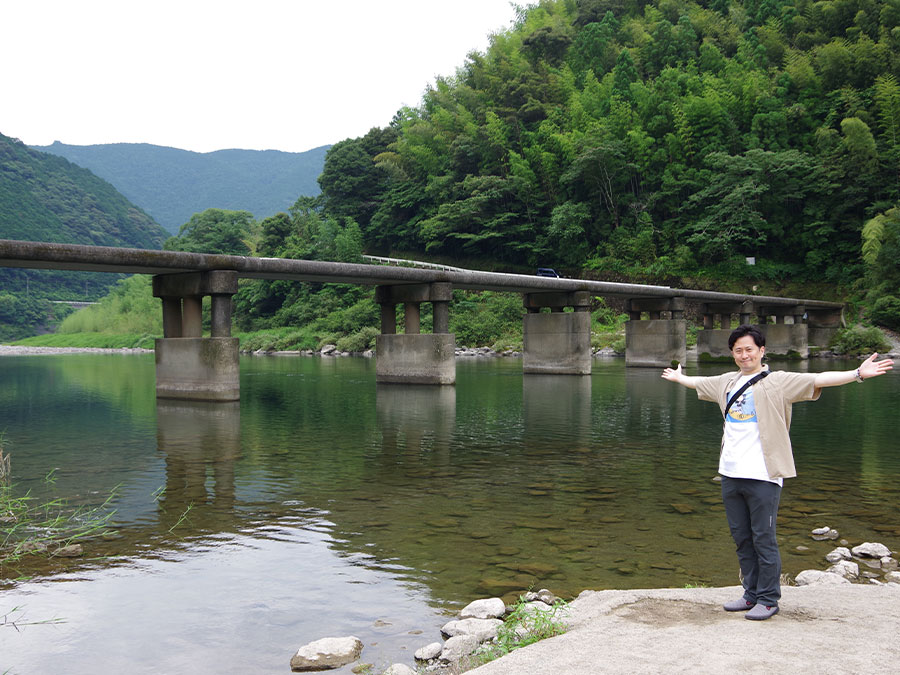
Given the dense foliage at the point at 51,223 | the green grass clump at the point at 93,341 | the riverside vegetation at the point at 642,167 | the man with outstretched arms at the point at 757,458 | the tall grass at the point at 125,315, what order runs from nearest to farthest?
the man with outstretched arms at the point at 757,458, the riverside vegetation at the point at 642,167, the green grass clump at the point at 93,341, the tall grass at the point at 125,315, the dense foliage at the point at 51,223

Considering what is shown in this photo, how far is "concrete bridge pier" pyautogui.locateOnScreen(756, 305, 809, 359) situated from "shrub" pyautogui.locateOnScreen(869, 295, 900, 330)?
14.4 ft

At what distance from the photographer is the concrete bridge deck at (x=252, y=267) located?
1947 cm

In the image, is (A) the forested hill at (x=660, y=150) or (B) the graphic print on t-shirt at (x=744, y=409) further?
(A) the forested hill at (x=660, y=150)

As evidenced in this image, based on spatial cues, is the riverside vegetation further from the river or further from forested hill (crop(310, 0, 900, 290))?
the river

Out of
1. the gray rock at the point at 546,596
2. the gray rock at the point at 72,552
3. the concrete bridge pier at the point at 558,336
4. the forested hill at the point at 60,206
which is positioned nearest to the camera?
the gray rock at the point at 546,596

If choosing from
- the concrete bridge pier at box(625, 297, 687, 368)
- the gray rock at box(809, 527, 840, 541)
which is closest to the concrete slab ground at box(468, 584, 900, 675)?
the gray rock at box(809, 527, 840, 541)

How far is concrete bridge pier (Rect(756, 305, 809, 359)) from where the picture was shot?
168ft

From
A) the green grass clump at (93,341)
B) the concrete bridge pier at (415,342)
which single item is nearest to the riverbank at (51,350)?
the green grass clump at (93,341)

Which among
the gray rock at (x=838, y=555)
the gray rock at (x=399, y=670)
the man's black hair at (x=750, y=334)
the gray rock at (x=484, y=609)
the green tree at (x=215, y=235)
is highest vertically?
the green tree at (x=215, y=235)

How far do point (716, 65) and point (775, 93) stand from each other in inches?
366

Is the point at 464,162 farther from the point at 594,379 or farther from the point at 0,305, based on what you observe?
the point at 0,305

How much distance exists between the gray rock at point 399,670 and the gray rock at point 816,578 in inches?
142

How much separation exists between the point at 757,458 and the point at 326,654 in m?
3.27

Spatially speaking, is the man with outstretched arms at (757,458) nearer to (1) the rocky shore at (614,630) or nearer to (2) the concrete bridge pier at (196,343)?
(1) the rocky shore at (614,630)
